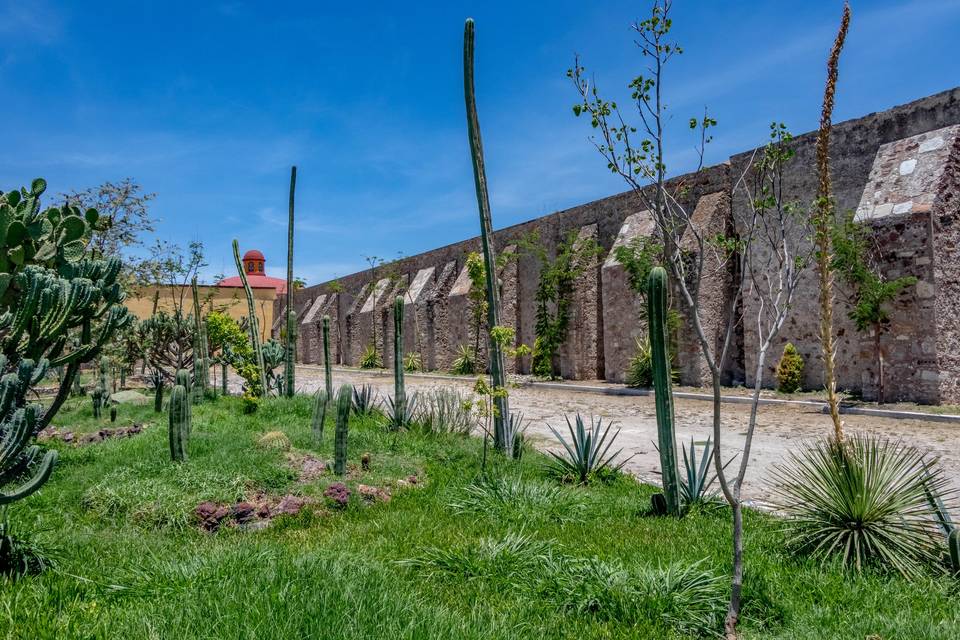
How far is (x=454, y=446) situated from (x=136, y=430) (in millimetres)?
4371

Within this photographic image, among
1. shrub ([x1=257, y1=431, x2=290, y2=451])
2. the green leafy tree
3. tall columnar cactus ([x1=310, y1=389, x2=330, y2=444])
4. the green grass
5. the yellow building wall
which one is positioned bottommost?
the green grass

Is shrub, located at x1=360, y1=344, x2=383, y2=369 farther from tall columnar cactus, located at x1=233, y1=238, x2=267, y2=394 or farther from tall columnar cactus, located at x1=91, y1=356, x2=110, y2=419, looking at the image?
tall columnar cactus, located at x1=91, y1=356, x2=110, y2=419

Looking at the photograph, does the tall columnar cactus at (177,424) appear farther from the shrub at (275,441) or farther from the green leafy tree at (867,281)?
the green leafy tree at (867,281)

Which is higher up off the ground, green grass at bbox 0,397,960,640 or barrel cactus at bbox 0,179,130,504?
barrel cactus at bbox 0,179,130,504

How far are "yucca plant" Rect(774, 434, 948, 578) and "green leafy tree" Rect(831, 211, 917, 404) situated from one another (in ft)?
24.5

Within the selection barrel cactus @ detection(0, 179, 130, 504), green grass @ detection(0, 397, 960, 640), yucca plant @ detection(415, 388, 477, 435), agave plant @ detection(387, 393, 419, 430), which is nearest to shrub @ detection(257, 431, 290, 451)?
green grass @ detection(0, 397, 960, 640)

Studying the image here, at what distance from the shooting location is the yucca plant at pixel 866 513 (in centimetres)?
343

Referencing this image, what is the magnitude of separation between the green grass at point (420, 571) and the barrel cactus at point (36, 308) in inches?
27.4

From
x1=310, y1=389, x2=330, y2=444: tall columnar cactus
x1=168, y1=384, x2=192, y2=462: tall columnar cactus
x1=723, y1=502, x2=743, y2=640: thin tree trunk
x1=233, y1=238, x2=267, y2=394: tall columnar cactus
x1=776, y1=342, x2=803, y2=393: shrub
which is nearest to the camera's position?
x1=723, y1=502, x2=743, y2=640: thin tree trunk

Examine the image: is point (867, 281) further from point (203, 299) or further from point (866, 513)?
point (203, 299)

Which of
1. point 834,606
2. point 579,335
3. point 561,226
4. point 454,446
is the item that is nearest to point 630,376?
point 579,335

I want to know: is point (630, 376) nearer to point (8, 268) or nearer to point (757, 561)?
point (757, 561)

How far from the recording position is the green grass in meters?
2.68

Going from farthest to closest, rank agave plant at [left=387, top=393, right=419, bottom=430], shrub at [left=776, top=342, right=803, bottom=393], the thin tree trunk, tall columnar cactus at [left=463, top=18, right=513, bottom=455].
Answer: shrub at [left=776, top=342, right=803, bottom=393], agave plant at [left=387, top=393, right=419, bottom=430], tall columnar cactus at [left=463, top=18, right=513, bottom=455], the thin tree trunk
